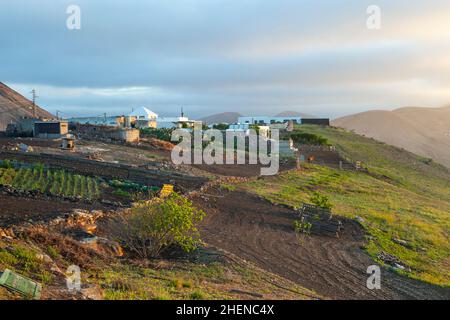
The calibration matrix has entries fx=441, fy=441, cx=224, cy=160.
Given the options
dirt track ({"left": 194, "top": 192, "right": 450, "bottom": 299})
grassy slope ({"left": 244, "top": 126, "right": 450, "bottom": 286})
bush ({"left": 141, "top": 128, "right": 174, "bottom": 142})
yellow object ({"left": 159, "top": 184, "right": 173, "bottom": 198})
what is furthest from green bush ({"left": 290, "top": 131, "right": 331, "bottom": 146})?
yellow object ({"left": 159, "top": 184, "right": 173, "bottom": 198})

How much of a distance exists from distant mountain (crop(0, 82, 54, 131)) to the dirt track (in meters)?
74.6

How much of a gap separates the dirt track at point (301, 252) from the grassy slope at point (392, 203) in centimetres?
100

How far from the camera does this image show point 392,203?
25844mm

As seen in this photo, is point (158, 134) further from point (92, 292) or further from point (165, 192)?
point (92, 292)

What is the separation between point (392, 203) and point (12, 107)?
92349mm

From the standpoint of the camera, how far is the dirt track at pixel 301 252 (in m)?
11.1

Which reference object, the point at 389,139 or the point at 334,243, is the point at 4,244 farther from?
the point at 389,139

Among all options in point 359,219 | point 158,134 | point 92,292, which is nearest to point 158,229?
point 92,292

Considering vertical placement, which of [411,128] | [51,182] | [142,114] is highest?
[142,114]

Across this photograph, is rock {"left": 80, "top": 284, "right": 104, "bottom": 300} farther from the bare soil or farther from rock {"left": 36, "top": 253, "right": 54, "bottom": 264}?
the bare soil

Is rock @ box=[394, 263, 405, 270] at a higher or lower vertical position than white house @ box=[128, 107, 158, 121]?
lower

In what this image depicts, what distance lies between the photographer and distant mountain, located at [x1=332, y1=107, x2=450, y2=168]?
103919 mm

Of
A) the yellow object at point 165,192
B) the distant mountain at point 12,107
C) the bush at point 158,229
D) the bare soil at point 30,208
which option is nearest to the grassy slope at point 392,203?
the yellow object at point 165,192

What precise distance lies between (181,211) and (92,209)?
5.26 meters
